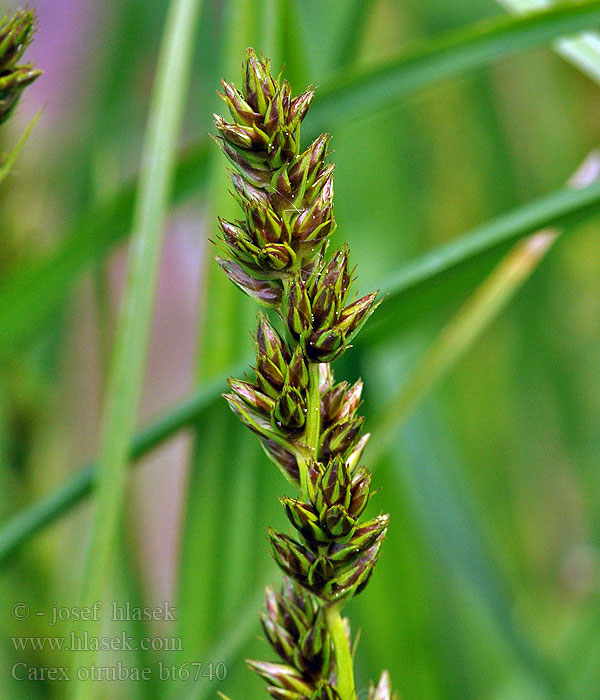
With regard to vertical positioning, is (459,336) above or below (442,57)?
below

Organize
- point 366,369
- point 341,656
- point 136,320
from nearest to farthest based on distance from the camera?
point 341,656, point 136,320, point 366,369

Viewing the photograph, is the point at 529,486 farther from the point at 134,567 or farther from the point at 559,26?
the point at 559,26

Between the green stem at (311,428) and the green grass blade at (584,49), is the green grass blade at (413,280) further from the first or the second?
the green stem at (311,428)

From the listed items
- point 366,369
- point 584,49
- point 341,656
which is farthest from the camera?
point 366,369

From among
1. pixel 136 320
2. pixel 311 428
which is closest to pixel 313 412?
pixel 311 428

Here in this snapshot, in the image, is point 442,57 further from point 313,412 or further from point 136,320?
point 313,412

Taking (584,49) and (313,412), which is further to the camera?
(584,49)
